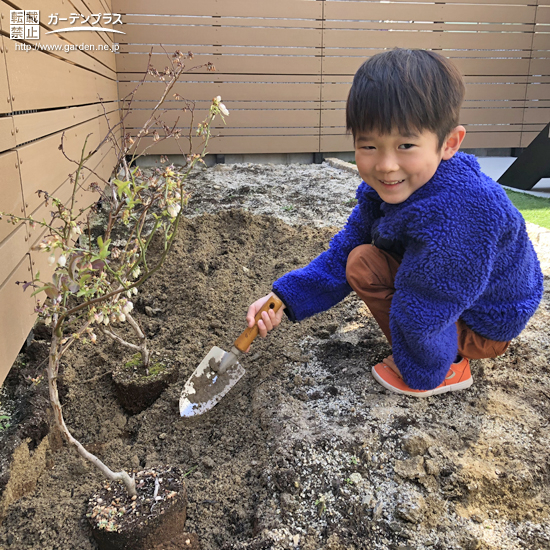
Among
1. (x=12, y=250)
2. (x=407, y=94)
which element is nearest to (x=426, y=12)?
(x=407, y=94)

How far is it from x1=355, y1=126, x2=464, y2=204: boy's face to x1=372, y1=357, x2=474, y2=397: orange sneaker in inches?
27.8

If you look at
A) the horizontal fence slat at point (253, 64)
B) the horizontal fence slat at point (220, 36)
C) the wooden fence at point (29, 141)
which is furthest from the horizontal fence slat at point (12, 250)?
the horizontal fence slat at point (220, 36)

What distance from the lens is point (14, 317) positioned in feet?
6.25

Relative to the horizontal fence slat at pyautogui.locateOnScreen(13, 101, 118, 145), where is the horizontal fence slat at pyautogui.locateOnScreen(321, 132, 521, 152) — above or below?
below

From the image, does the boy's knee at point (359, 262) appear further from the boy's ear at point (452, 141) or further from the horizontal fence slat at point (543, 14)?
the horizontal fence slat at point (543, 14)

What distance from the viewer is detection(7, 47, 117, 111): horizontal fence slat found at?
2.16 metres

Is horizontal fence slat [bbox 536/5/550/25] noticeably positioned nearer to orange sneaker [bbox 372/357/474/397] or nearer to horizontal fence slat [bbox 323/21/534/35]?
horizontal fence slat [bbox 323/21/534/35]

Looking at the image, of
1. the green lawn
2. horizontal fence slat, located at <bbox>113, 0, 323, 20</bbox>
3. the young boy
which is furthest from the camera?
horizontal fence slat, located at <bbox>113, 0, 323, 20</bbox>

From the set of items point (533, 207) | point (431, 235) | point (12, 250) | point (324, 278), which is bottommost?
point (533, 207)

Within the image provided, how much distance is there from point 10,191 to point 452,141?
67.5 inches

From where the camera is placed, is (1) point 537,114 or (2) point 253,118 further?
(1) point 537,114

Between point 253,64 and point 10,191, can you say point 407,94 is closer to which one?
point 10,191

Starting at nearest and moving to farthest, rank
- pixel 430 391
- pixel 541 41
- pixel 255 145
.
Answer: pixel 430 391 < pixel 255 145 < pixel 541 41

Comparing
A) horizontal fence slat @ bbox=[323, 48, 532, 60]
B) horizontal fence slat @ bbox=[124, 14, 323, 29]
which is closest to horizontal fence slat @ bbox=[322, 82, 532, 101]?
horizontal fence slat @ bbox=[323, 48, 532, 60]
